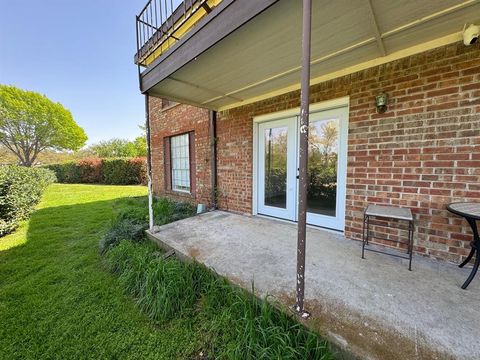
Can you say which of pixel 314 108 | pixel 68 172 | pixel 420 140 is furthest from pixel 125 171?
pixel 420 140

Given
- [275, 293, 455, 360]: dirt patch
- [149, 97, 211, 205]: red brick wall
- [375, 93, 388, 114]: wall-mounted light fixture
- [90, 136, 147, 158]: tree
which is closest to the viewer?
[275, 293, 455, 360]: dirt patch

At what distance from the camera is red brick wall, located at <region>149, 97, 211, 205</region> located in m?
5.42

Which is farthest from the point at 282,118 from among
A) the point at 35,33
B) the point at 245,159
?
the point at 35,33

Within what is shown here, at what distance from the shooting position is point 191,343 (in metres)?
1.62

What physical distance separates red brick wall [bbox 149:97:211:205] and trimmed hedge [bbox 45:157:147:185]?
23.9 feet

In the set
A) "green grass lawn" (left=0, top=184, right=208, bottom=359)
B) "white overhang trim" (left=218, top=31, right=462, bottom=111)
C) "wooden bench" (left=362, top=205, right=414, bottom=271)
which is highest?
"white overhang trim" (left=218, top=31, right=462, bottom=111)

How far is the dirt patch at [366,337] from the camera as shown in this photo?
46.8 inches

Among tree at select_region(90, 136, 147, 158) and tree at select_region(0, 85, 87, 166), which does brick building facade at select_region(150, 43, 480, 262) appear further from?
tree at select_region(90, 136, 147, 158)

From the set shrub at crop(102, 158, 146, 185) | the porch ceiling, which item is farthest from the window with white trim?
shrub at crop(102, 158, 146, 185)

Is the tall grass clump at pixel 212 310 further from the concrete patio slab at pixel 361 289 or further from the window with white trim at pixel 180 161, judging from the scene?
the window with white trim at pixel 180 161

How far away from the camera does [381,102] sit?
255 cm

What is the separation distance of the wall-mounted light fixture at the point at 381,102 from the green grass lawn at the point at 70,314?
133 inches

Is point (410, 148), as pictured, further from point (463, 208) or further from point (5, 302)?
point (5, 302)

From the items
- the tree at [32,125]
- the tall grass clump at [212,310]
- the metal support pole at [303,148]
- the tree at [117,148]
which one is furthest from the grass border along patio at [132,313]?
the tree at [117,148]
